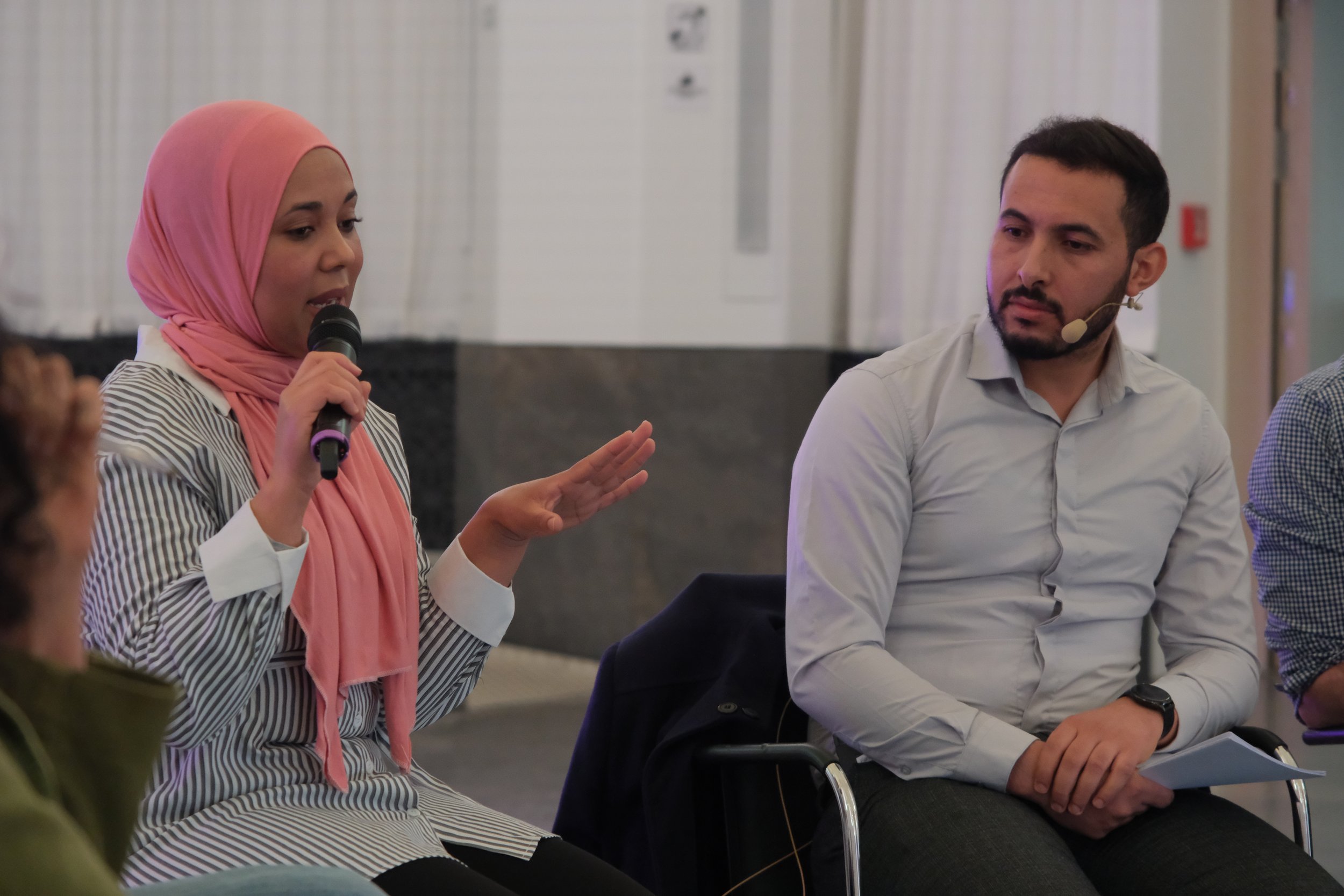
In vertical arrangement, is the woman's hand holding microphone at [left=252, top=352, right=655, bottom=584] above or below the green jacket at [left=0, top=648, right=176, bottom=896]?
above

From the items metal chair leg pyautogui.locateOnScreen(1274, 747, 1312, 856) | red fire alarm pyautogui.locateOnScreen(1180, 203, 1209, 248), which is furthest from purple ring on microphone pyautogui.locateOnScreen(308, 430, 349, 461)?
red fire alarm pyautogui.locateOnScreen(1180, 203, 1209, 248)

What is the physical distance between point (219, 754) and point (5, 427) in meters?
0.72

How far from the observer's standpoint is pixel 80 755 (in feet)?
2.79

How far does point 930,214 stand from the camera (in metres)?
4.61

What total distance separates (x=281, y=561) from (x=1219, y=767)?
1150mm

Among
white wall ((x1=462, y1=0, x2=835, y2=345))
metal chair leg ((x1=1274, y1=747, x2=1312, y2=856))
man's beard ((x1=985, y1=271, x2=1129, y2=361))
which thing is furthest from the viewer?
white wall ((x1=462, y1=0, x2=835, y2=345))

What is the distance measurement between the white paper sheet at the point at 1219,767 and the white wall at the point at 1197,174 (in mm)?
2581

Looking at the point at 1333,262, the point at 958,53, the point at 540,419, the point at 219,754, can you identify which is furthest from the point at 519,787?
the point at 1333,262

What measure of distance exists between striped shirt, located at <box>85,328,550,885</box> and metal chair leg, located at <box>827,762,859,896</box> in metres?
0.37

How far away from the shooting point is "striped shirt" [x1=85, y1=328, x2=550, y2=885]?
133cm

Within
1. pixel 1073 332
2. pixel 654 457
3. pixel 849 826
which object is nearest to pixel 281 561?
pixel 849 826

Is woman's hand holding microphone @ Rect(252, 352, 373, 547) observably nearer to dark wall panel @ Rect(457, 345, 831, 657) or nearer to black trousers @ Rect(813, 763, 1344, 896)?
black trousers @ Rect(813, 763, 1344, 896)


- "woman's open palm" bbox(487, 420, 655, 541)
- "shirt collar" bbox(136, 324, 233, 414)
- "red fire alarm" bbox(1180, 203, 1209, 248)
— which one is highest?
"red fire alarm" bbox(1180, 203, 1209, 248)

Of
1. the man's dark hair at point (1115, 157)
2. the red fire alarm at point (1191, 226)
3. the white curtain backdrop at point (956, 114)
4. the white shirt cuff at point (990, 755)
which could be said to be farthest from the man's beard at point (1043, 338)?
the red fire alarm at point (1191, 226)
